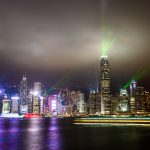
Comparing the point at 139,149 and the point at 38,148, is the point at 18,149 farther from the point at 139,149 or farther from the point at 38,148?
the point at 139,149

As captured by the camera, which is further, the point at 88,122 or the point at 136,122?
the point at 88,122

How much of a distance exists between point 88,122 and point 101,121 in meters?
7.49

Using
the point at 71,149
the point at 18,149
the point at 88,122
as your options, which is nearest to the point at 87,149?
the point at 71,149

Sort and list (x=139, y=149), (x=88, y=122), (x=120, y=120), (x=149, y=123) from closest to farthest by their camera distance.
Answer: (x=139, y=149) < (x=149, y=123) < (x=120, y=120) < (x=88, y=122)

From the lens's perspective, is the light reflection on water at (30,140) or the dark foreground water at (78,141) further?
the light reflection on water at (30,140)

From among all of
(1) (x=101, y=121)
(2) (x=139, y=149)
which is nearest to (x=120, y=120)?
(1) (x=101, y=121)

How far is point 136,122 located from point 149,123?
6235 mm

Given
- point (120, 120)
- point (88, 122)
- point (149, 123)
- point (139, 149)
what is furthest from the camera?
point (88, 122)

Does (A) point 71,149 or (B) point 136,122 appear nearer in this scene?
(A) point 71,149

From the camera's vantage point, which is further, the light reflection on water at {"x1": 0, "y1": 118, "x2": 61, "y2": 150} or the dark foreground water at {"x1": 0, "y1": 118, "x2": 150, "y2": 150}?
the light reflection on water at {"x1": 0, "y1": 118, "x2": 61, "y2": 150}

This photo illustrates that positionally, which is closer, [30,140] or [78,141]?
[78,141]

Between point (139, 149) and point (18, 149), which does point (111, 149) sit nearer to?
point (139, 149)

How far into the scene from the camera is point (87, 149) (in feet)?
139

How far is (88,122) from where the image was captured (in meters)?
136
